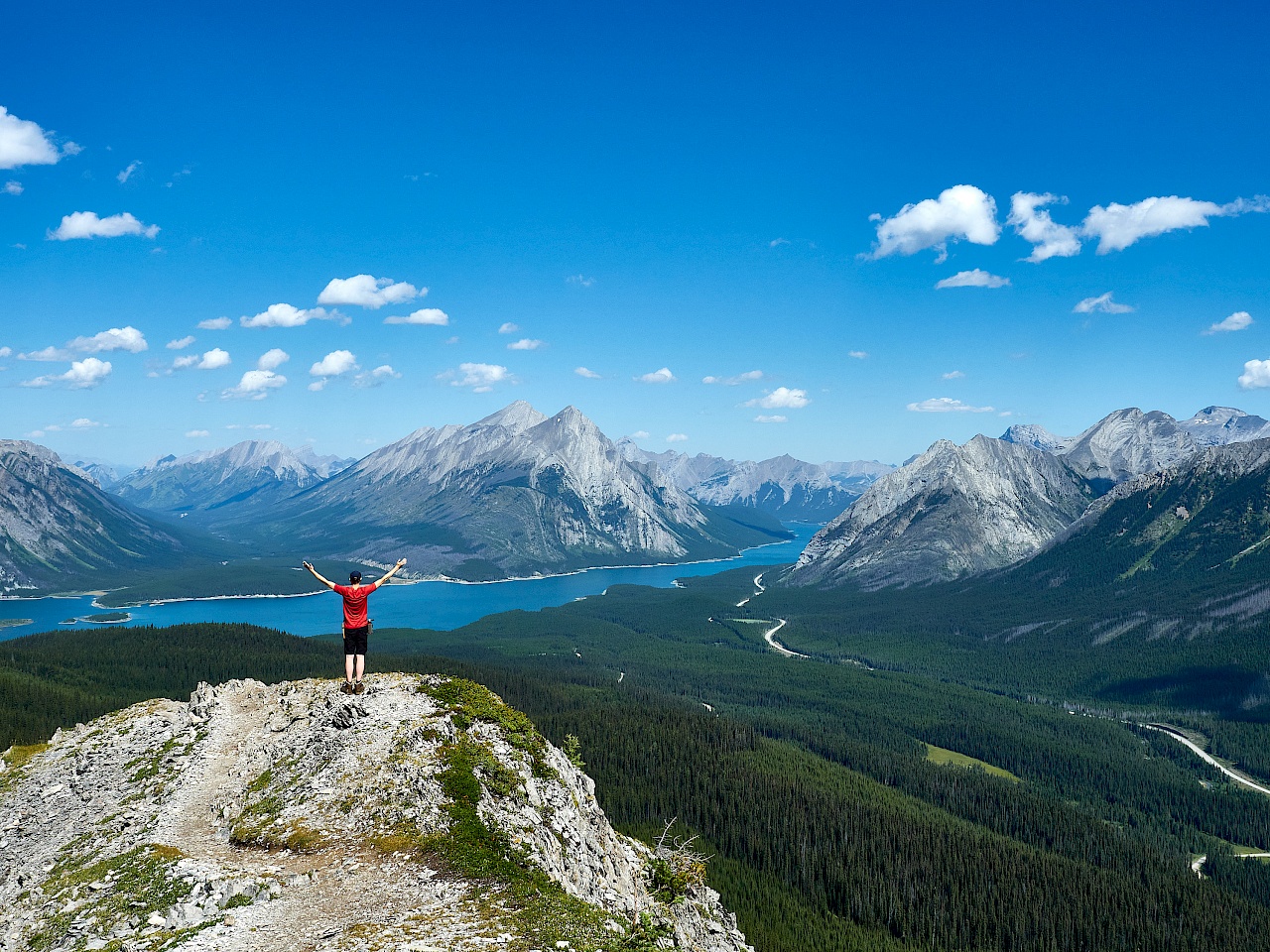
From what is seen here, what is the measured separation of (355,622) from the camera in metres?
37.2

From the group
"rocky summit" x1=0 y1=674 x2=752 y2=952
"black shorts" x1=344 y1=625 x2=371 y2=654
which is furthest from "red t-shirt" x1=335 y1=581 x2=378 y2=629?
"rocky summit" x1=0 y1=674 x2=752 y2=952

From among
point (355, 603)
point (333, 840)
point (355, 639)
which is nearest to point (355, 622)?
point (355, 639)

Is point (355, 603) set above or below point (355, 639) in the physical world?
above

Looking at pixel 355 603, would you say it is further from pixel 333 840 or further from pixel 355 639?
pixel 333 840

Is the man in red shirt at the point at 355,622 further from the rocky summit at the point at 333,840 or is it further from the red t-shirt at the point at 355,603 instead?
the rocky summit at the point at 333,840

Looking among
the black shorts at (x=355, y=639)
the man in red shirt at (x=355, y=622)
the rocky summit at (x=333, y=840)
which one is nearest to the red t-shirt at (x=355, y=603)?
the man in red shirt at (x=355, y=622)

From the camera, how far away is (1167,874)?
109 metres

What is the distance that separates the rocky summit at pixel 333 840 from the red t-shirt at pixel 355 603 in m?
5.48

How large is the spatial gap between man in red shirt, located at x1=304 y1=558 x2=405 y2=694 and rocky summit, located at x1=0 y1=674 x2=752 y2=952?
1494mm

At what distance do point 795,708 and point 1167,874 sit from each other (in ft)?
311

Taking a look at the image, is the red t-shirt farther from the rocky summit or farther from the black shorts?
the rocky summit

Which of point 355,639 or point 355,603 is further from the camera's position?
point 355,639

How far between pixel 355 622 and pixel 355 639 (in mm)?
1256

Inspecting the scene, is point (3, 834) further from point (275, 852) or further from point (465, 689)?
point (465, 689)
